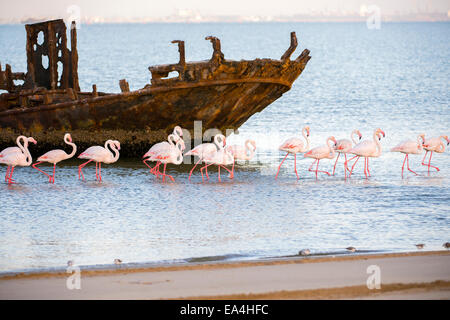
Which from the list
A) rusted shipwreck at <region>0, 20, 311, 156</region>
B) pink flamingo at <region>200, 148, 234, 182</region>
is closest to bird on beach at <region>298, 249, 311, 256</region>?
pink flamingo at <region>200, 148, 234, 182</region>

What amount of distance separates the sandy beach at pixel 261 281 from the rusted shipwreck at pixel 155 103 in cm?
823

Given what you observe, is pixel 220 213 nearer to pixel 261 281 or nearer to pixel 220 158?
pixel 220 158

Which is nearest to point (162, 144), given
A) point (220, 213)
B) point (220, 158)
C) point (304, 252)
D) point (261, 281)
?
point (220, 158)

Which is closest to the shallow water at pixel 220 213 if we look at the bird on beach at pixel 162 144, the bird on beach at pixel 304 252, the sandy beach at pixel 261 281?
the bird on beach at pixel 162 144

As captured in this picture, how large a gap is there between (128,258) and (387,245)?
3179mm

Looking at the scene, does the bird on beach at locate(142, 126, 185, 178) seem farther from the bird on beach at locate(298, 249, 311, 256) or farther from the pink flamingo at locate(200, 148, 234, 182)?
the bird on beach at locate(298, 249, 311, 256)

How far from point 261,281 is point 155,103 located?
9.23m

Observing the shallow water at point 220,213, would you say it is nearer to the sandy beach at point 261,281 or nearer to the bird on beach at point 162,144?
the bird on beach at point 162,144

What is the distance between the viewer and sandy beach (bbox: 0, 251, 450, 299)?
7.35 metres

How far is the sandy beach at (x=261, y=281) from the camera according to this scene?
735 centimetres

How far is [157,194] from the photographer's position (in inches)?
555

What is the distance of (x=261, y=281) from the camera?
7.66 m

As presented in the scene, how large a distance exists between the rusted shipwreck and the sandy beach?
823 cm
